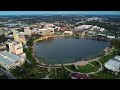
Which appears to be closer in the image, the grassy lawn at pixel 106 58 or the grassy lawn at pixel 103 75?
→ the grassy lawn at pixel 103 75

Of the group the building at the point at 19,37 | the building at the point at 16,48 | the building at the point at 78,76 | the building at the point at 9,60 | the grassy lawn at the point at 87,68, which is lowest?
the building at the point at 78,76

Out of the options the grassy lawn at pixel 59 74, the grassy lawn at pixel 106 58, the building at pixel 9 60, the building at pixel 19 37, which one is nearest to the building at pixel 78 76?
the grassy lawn at pixel 59 74

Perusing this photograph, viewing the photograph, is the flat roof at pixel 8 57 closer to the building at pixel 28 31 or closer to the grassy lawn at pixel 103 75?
the building at pixel 28 31

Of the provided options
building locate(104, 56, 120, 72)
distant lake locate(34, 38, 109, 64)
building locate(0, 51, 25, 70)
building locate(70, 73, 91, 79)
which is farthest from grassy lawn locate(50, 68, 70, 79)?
building locate(104, 56, 120, 72)
